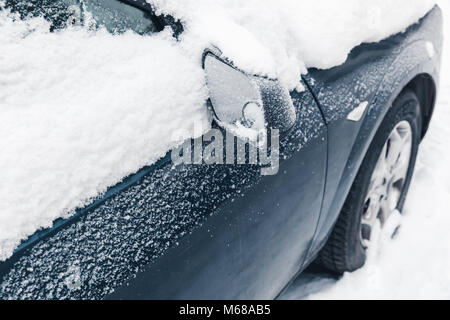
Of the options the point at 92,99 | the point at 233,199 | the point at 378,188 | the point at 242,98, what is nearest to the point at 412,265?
the point at 378,188

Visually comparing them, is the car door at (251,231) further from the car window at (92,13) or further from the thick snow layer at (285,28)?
the car window at (92,13)

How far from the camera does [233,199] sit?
1.02 meters

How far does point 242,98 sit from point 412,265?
5.48 ft

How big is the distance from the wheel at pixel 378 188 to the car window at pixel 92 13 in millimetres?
1178

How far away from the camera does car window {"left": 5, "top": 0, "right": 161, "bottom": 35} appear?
0.80 metres

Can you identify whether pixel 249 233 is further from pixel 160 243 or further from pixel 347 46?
pixel 347 46

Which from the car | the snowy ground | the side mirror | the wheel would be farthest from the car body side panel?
the snowy ground

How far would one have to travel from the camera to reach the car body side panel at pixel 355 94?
1318mm

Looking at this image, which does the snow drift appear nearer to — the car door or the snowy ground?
the car door

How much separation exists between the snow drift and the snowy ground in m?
1.45

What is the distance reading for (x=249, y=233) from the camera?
109 cm

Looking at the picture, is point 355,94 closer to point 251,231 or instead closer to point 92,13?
point 251,231

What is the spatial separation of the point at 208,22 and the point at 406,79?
42.3 inches
